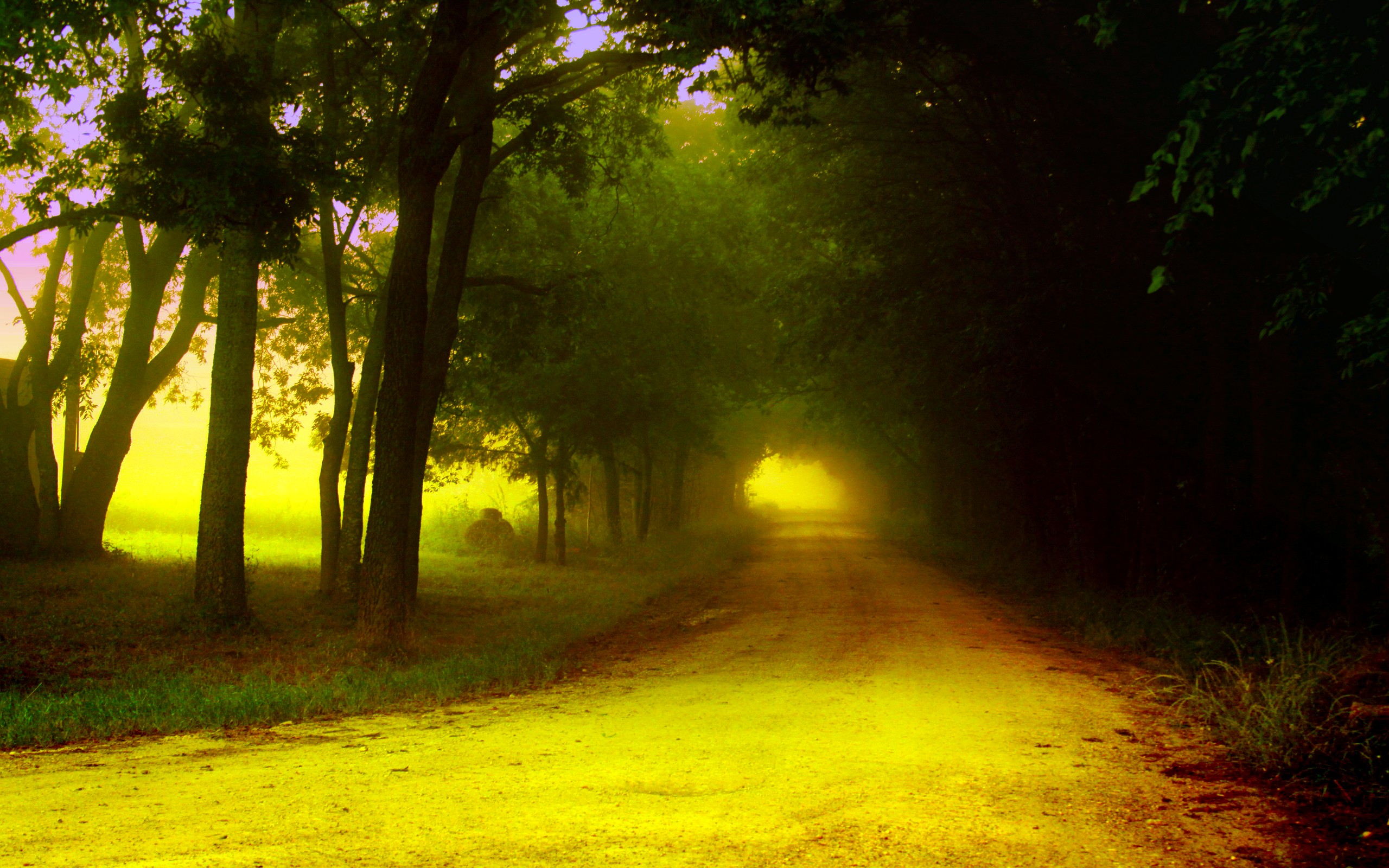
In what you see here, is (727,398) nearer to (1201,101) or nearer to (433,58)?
(433,58)

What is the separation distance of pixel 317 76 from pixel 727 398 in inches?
780

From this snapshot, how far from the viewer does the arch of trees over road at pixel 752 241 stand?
10016 mm

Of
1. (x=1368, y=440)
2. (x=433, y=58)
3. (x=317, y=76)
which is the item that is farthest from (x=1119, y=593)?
(x=317, y=76)

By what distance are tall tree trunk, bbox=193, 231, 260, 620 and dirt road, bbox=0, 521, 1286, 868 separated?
20.3ft

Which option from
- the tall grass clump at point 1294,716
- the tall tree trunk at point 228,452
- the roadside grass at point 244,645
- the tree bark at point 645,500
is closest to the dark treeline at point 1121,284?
the tall grass clump at point 1294,716

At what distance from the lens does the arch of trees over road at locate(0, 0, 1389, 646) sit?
10.0 meters

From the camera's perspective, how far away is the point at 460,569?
2367cm

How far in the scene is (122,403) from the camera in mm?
18953

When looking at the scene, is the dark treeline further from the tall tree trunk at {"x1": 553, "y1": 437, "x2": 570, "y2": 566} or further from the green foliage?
the tall tree trunk at {"x1": 553, "y1": 437, "x2": 570, "y2": 566}

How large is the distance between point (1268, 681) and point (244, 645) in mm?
11419

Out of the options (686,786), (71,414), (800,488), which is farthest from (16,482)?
(800,488)

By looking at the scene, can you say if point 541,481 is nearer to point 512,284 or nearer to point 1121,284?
point 512,284

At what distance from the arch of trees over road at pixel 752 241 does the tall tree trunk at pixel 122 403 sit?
0.23ft

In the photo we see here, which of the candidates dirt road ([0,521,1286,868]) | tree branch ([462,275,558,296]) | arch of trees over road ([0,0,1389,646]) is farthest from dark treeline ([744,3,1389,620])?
tree branch ([462,275,558,296])
